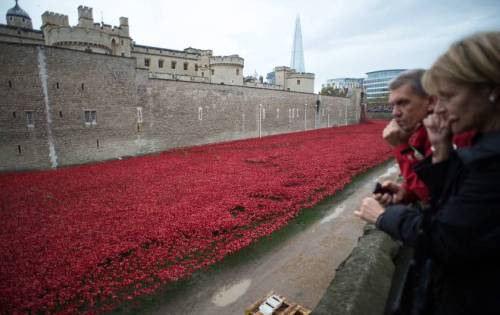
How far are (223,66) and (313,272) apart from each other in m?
41.0

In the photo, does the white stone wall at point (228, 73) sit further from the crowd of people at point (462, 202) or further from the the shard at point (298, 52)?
the the shard at point (298, 52)

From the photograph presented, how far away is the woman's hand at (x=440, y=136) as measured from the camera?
153cm

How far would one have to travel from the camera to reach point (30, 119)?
1367 centimetres

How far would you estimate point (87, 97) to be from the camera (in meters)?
15.7

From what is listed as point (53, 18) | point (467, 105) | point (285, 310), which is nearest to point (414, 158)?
point (467, 105)

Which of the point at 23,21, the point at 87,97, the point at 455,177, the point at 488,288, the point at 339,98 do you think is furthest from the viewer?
the point at 339,98

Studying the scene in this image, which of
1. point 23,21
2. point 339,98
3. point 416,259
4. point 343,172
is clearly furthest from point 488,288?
point 23,21

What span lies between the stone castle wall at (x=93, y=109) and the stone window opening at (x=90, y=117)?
5.7 inches

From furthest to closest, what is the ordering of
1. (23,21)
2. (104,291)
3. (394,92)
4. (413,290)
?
(23,21), (104,291), (394,92), (413,290)

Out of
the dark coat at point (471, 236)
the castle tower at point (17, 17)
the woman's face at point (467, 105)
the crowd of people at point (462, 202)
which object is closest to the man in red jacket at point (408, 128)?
the crowd of people at point (462, 202)

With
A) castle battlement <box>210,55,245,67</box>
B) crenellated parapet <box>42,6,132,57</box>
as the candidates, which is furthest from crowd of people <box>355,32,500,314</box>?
castle battlement <box>210,55,245,67</box>

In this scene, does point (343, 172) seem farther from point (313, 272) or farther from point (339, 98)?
point (339, 98)

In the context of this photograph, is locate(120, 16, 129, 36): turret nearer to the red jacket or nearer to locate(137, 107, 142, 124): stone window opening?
locate(137, 107, 142, 124): stone window opening

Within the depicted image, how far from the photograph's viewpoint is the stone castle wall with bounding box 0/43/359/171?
43.5ft
